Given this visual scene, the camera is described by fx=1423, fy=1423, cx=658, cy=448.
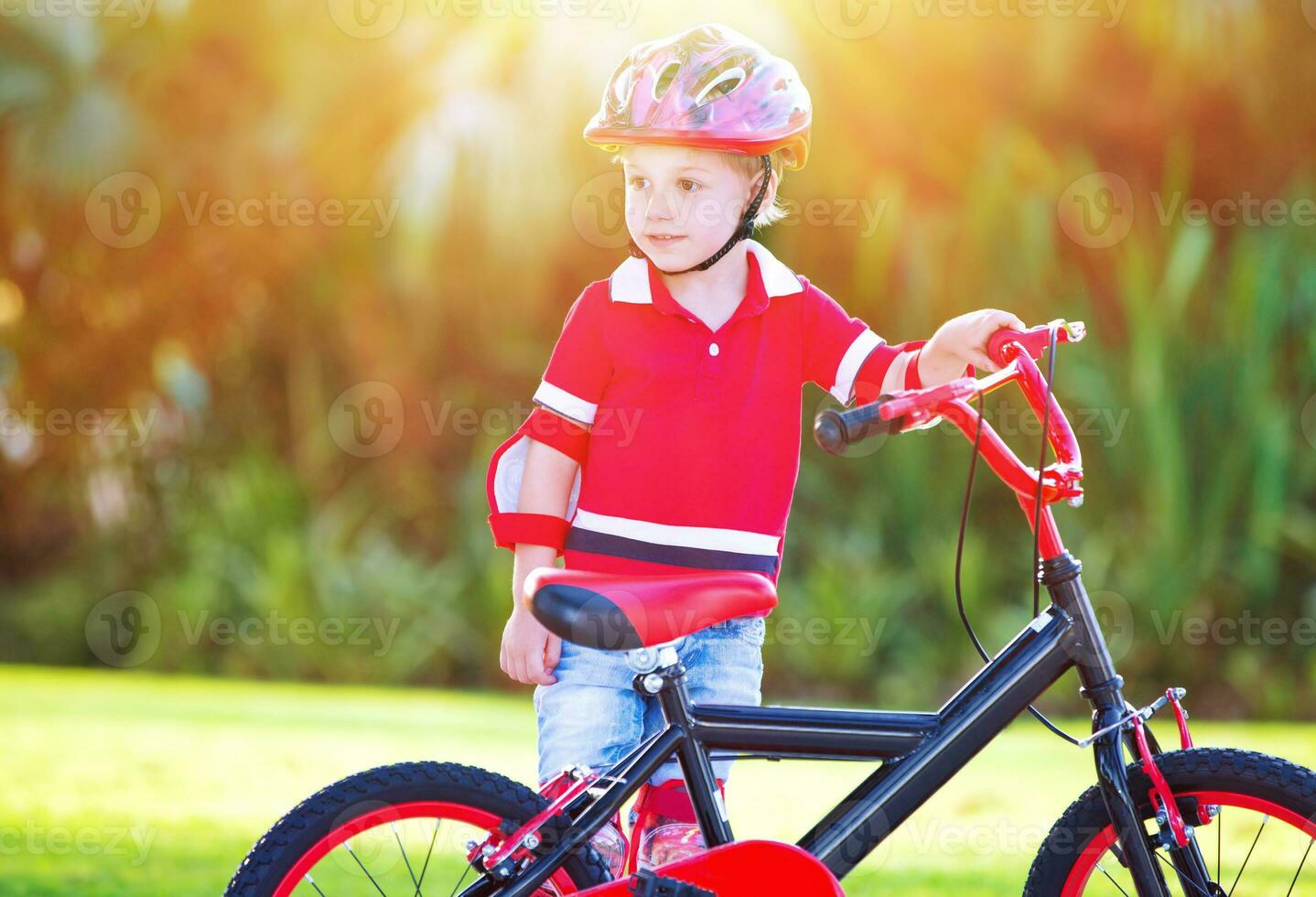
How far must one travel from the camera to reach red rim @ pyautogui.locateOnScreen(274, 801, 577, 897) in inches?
83.0

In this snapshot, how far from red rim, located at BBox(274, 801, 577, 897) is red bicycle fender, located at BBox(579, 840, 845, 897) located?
0.20 m

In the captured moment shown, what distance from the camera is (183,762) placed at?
5.75 metres

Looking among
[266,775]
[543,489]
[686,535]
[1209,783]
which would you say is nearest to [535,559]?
[543,489]

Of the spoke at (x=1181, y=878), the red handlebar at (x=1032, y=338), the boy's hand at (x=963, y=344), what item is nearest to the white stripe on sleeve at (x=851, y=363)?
the boy's hand at (x=963, y=344)

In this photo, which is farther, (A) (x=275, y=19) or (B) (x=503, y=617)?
(A) (x=275, y=19)

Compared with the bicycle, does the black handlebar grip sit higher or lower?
higher

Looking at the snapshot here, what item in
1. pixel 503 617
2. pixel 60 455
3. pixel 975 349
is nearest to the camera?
pixel 975 349

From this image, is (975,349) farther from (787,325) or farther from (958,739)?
(958,739)

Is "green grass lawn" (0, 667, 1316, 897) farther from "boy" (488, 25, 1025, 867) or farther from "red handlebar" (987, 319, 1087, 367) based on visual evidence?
"red handlebar" (987, 319, 1087, 367)

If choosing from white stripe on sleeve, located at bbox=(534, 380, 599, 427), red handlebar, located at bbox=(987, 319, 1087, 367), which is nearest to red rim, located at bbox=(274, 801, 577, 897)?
white stripe on sleeve, located at bbox=(534, 380, 599, 427)

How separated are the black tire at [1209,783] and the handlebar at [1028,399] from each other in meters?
0.38

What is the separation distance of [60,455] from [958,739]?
31.5 feet

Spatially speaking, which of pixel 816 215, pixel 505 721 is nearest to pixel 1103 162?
pixel 816 215

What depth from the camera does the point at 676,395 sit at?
2566mm
